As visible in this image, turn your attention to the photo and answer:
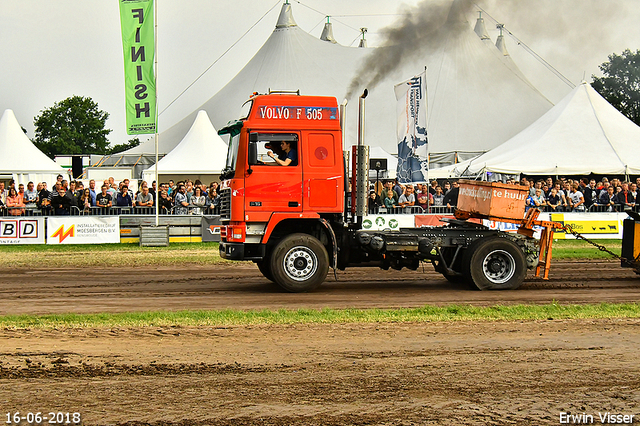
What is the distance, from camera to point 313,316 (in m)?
9.05

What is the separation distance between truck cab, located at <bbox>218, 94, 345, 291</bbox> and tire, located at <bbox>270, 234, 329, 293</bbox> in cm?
2

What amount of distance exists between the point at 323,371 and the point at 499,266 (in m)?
6.25

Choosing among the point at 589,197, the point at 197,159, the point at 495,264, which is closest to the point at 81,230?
the point at 197,159

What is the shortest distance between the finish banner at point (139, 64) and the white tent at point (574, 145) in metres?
13.7

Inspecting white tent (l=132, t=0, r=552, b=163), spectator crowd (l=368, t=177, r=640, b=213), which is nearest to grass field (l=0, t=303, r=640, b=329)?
spectator crowd (l=368, t=177, r=640, b=213)

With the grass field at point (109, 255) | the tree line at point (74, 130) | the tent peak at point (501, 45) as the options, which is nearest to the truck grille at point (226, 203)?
the grass field at point (109, 255)

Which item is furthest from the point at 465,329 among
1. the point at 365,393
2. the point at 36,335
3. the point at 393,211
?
the point at 393,211

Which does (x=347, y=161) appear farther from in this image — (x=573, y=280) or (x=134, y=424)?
(x=134, y=424)

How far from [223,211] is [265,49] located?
113 ft

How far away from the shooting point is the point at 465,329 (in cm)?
823

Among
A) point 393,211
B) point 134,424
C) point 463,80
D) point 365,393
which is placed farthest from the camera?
point 463,80

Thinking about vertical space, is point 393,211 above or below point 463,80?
below

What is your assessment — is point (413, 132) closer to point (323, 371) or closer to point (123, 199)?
point (123, 199)

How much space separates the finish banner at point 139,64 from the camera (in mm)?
20781
